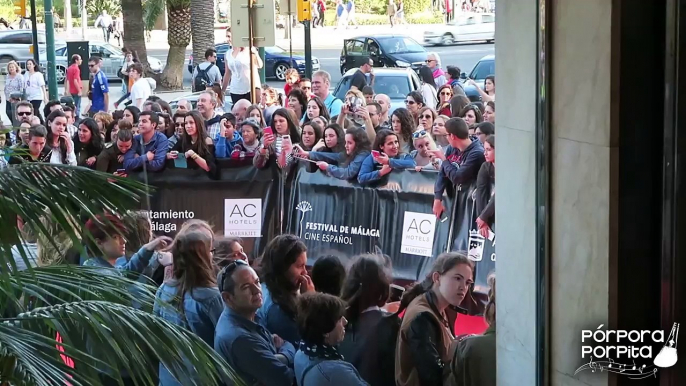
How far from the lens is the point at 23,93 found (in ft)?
52.7

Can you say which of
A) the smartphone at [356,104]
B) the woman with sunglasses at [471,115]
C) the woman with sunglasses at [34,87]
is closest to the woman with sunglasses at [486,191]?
the woman with sunglasses at [471,115]

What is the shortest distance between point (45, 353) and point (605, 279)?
306 centimetres

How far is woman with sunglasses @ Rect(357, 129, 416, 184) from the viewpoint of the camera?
777 centimetres

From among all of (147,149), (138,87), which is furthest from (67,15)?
(147,149)

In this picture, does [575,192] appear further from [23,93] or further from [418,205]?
[23,93]

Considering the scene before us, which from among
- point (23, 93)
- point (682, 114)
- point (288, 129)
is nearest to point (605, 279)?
point (682, 114)

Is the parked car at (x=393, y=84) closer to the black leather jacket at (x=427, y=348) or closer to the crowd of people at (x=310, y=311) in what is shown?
the crowd of people at (x=310, y=311)

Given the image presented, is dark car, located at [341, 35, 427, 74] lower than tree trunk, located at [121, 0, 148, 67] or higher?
lower

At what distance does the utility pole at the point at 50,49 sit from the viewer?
1778 cm

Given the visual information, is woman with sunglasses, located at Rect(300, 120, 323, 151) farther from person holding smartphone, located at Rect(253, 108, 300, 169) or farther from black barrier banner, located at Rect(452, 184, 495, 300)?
black barrier banner, located at Rect(452, 184, 495, 300)

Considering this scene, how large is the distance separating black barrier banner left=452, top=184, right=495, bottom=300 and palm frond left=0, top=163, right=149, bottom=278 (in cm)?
361

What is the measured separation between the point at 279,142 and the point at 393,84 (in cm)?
368

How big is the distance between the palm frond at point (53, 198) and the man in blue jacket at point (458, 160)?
3780mm

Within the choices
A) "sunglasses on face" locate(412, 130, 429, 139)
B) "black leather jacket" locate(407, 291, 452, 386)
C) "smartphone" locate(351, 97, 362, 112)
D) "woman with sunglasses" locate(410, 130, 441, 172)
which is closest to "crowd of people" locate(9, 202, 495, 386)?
"black leather jacket" locate(407, 291, 452, 386)
